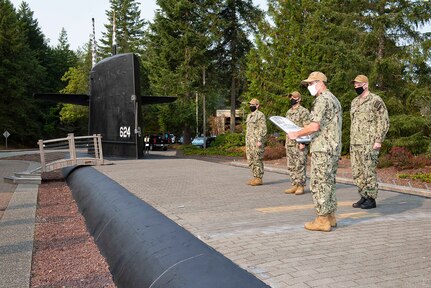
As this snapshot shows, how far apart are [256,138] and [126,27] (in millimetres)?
59209

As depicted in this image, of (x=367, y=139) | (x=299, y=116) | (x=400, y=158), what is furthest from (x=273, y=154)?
(x=367, y=139)

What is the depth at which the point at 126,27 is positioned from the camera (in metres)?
63.3

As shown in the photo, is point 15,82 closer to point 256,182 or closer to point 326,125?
point 256,182

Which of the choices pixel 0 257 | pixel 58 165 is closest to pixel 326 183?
pixel 0 257

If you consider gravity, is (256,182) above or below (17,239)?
above

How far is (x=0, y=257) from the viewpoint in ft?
16.9

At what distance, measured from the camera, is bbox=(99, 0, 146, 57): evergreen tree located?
6081cm

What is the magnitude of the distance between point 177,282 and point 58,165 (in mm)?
10472

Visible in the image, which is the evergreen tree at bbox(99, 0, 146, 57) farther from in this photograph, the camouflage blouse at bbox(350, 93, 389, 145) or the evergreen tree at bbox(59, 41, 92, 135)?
the camouflage blouse at bbox(350, 93, 389, 145)

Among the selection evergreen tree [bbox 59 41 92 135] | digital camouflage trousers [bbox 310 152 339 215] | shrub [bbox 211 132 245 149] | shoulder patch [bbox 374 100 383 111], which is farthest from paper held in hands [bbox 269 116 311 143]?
evergreen tree [bbox 59 41 92 135]

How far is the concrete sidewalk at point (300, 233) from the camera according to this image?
11.3 feet

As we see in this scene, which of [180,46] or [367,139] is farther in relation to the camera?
[180,46]

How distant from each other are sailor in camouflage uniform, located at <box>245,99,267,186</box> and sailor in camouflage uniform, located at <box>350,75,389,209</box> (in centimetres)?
247

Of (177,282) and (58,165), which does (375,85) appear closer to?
(58,165)
